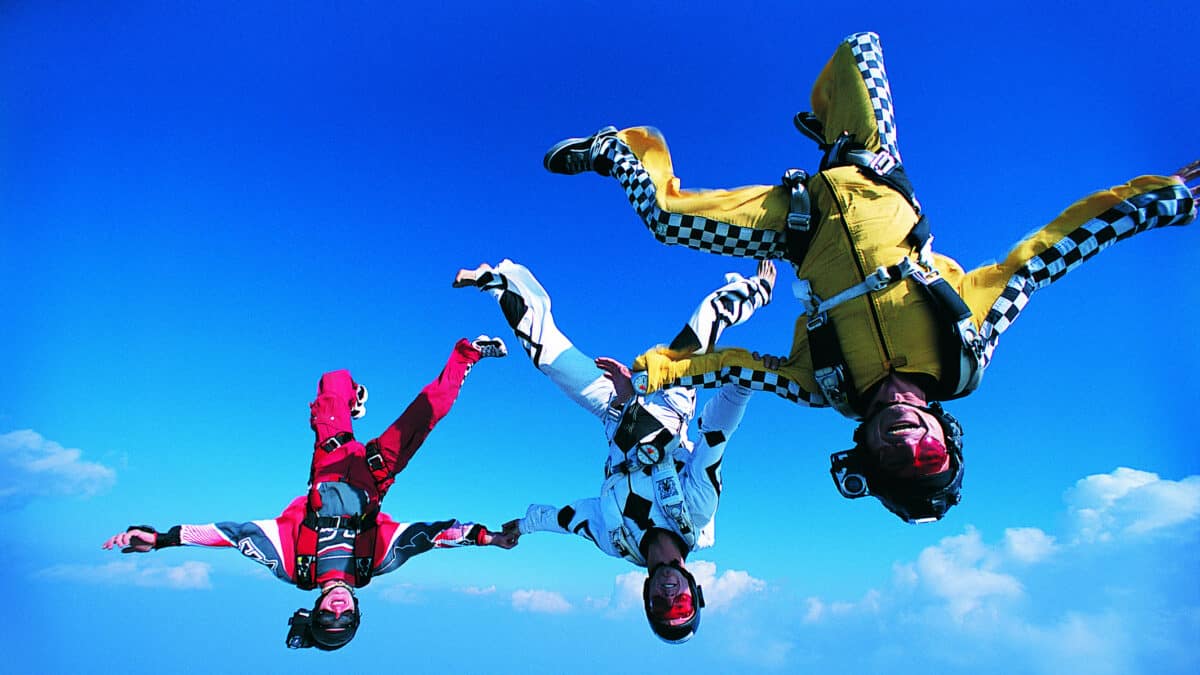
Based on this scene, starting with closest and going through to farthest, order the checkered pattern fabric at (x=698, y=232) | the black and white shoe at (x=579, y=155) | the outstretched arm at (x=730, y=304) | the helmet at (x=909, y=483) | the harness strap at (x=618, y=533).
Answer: the helmet at (x=909, y=483), the checkered pattern fabric at (x=698, y=232), the black and white shoe at (x=579, y=155), the outstretched arm at (x=730, y=304), the harness strap at (x=618, y=533)

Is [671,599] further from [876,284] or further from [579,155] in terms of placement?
[579,155]

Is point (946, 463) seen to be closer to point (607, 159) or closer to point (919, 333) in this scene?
point (919, 333)

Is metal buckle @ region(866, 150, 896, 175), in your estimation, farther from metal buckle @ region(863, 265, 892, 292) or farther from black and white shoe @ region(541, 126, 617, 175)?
black and white shoe @ region(541, 126, 617, 175)

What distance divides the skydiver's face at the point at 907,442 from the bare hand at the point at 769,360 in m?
0.58

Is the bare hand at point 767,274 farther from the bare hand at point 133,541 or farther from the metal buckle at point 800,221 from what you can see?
the bare hand at point 133,541

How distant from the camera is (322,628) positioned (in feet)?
18.6

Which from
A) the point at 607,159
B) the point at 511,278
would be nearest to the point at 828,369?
the point at 607,159

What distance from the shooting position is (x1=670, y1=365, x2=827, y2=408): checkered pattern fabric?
12.3 feet

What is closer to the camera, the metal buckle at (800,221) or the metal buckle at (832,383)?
the metal buckle at (832,383)

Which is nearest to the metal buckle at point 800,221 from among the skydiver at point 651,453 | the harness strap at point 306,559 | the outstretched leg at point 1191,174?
the skydiver at point 651,453

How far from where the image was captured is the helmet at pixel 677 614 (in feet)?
16.1

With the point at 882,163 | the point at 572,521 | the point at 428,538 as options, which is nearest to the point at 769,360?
the point at 882,163

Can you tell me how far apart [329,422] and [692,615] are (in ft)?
13.4

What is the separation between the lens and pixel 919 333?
3.44m
